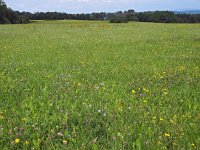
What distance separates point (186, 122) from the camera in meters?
5.70

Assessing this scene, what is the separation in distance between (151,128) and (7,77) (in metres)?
5.39

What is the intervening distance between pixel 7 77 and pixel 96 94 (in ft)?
10.8

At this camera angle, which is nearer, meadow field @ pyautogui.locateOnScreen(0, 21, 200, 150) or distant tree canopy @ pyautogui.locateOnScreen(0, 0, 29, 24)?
meadow field @ pyautogui.locateOnScreen(0, 21, 200, 150)

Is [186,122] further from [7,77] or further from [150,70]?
[7,77]

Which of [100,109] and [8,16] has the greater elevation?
[8,16]

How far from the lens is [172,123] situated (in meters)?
5.58

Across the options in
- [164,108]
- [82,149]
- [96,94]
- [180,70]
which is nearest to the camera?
[82,149]

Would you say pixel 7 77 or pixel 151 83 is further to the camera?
pixel 7 77

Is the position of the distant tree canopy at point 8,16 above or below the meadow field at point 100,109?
above

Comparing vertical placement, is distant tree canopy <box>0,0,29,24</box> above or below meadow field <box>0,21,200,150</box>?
above

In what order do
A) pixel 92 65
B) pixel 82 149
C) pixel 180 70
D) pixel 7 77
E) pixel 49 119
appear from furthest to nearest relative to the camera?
pixel 92 65 → pixel 180 70 → pixel 7 77 → pixel 49 119 → pixel 82 149

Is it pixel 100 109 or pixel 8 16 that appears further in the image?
pixel 8 16

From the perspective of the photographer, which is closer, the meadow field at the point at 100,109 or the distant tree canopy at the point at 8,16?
the meadow field at the point at 100,109

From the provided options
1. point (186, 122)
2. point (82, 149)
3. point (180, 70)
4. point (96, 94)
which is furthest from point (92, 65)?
point (82, 149)
